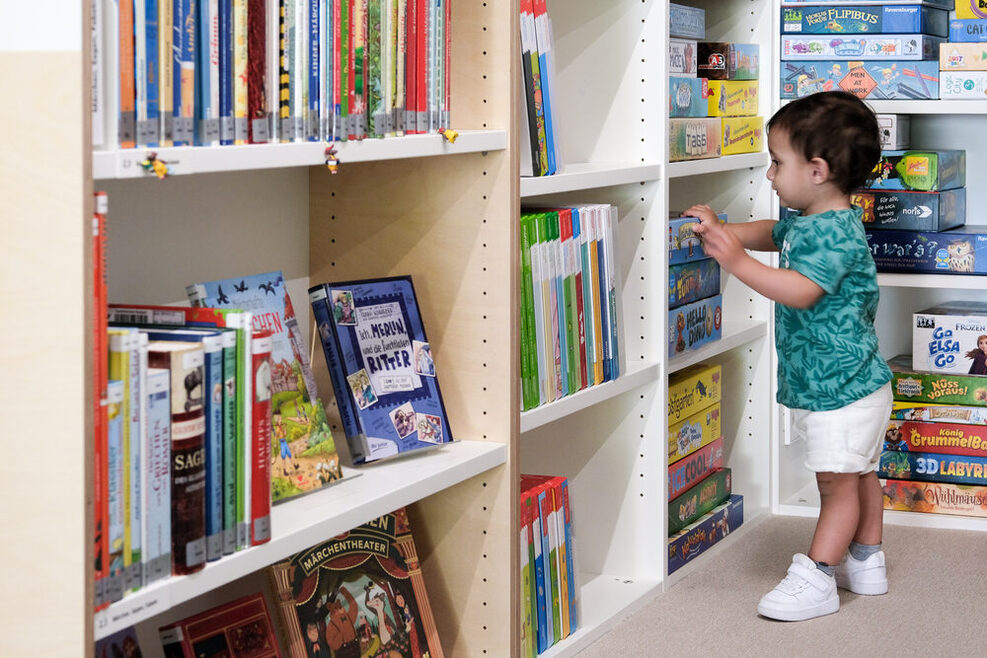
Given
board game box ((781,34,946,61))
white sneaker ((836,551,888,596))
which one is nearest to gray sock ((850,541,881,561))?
white sneaker ((836,551,888,596))

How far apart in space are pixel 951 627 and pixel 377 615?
989mm

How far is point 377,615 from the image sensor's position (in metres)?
1.68

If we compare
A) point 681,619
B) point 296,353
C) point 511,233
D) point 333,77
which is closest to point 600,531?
point 681,619

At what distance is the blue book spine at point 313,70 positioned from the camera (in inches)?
53.4

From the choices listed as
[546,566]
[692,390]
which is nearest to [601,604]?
[546,566]

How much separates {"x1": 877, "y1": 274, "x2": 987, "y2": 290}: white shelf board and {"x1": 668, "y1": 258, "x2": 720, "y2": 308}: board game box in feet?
1.34

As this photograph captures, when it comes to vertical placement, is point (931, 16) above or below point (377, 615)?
above

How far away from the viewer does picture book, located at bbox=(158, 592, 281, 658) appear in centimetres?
147

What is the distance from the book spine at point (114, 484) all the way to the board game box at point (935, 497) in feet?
6.64

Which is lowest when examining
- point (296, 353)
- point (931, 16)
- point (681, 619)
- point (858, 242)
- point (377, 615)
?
point (681, 619)

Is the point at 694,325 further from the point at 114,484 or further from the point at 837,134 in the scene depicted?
the point at 114,484

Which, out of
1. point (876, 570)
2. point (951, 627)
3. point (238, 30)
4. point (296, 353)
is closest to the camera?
point (238, 30)

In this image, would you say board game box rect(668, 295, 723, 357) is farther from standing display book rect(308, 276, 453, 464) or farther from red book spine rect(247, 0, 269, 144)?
red book spine rect(247, 0, 269, 144)

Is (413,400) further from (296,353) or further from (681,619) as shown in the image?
(681,619)
